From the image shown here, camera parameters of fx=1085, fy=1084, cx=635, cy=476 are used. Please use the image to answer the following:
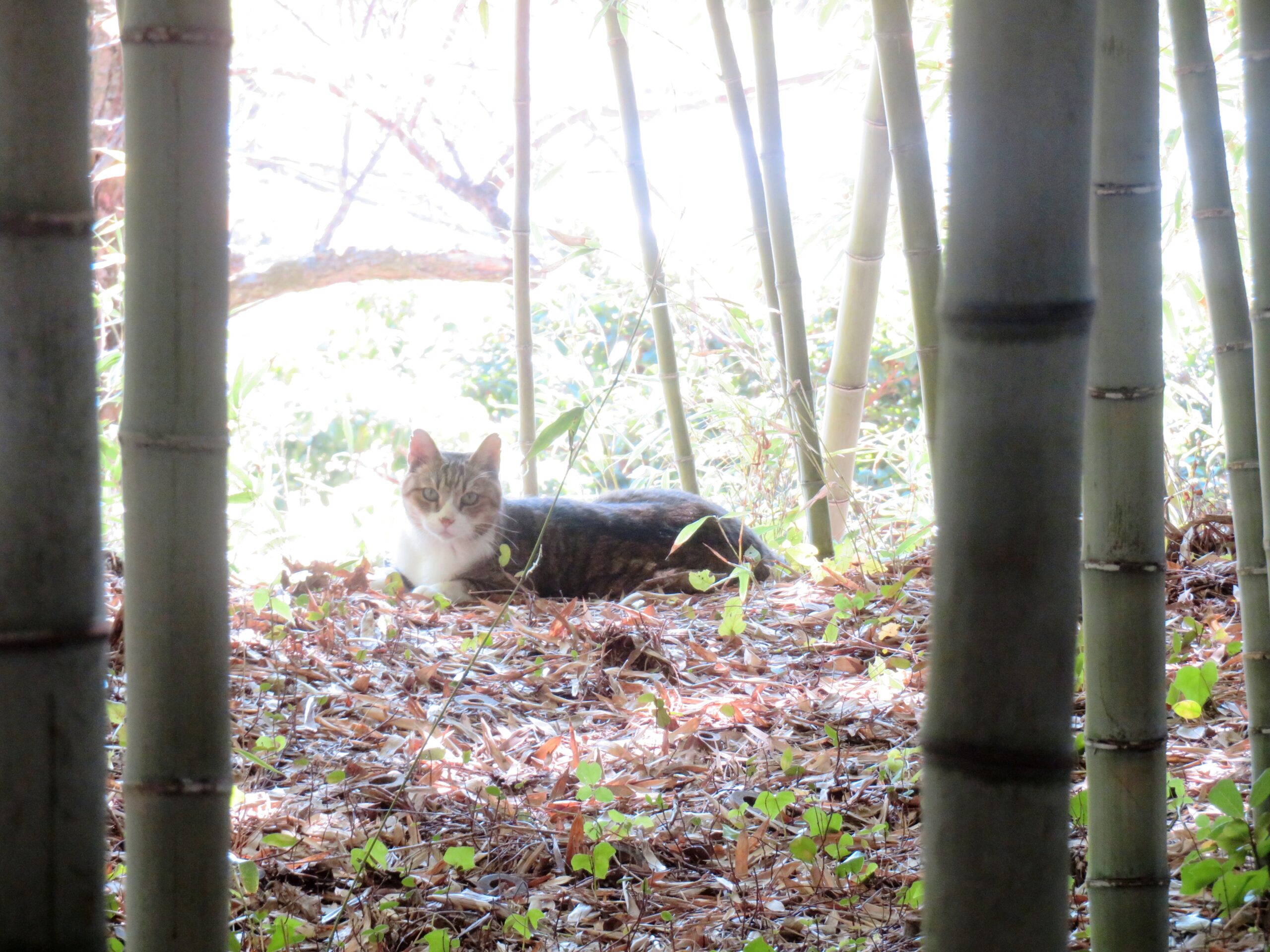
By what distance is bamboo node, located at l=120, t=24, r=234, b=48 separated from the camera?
675mm

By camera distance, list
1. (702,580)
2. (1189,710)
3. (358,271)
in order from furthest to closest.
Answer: (358,271), (702,580), (1189,710)

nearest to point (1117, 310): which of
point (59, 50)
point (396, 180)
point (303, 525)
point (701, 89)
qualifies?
point (59, 50)

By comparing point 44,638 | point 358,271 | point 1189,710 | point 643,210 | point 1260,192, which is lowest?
point 1189,710

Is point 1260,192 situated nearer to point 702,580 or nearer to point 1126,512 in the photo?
point 1126,512

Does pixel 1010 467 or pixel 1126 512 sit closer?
pixel 1010 467

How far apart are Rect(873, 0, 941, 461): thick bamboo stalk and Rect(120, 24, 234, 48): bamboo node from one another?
1.45 metres

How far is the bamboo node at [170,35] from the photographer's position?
68 cm

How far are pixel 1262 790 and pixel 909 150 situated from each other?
128cm

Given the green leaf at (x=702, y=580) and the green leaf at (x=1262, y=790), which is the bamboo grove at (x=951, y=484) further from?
the green leaf at (x=702, y=580)

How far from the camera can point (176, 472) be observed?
0.71 m

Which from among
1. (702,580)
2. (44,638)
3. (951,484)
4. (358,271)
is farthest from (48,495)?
(358,271)

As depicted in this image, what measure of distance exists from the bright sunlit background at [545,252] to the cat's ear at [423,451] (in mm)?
478

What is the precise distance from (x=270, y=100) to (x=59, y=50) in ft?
17.0

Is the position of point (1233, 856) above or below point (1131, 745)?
below
